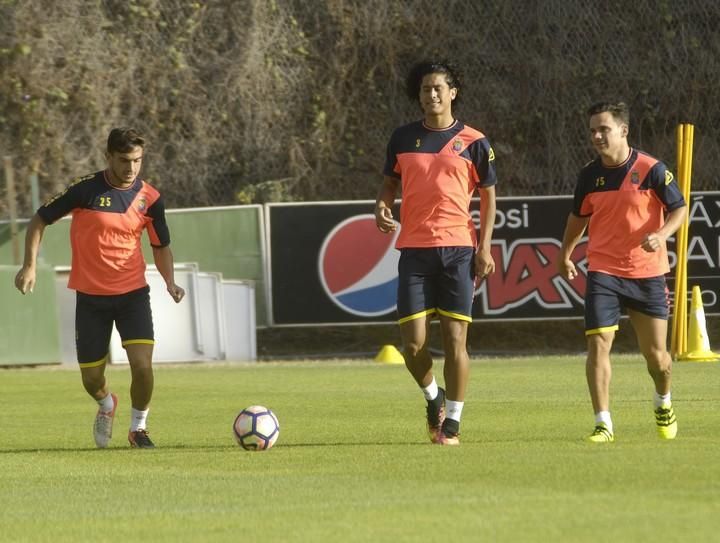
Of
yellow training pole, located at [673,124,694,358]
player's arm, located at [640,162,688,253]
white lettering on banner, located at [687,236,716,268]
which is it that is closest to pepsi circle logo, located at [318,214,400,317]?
white lettering on banner, located at [687,236,716,268]

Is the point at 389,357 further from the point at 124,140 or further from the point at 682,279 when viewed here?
the point at 124,140

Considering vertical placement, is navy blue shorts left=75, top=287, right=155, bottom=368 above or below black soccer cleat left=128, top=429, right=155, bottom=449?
above

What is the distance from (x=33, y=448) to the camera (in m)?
10.7

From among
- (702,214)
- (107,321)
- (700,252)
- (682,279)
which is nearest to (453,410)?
(107,321)

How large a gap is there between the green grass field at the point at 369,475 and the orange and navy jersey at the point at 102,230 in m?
1.11

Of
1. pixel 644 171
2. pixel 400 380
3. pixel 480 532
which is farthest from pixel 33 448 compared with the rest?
→ pixel 400 380

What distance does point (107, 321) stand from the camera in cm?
1075

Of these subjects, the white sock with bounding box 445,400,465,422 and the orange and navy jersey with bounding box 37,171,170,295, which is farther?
the orange and navy jersey with bounding box 37,171,170,295

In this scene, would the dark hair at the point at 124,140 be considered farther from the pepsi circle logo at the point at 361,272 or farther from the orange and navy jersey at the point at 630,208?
the pepsi circle logo at the point at 361,272

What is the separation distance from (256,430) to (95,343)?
1511 millimetres

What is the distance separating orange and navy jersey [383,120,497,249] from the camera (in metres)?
9.97

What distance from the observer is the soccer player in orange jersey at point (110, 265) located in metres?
10.6

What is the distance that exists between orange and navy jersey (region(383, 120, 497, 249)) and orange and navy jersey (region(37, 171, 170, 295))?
6.05ft

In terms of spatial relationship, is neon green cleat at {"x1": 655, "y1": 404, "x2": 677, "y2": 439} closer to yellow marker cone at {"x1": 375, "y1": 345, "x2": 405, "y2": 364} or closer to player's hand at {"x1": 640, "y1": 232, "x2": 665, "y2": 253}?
player's hand at {"x1": 640, "y1": 232, "x2": 665, "y2": 253}
